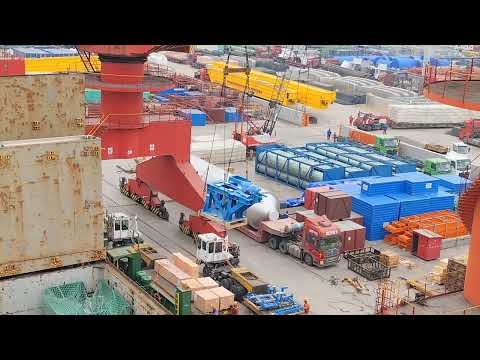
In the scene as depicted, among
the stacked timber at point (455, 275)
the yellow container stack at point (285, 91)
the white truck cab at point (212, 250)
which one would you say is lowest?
the white truck cab at point (212, 250)

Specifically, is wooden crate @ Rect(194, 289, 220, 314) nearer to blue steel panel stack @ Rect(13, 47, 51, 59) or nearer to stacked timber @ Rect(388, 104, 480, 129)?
stacked timber @ Rect(388, 104, 480, 129)

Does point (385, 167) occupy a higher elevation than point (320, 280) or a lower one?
higher

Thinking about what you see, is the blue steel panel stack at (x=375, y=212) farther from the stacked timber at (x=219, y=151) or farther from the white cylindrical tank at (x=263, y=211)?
the stacked timber at (x=219, y=151)

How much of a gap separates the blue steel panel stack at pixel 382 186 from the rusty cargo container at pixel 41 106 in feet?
46.1

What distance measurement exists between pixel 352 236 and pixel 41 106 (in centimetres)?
1286

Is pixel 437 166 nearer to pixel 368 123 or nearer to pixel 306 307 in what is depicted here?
pixel 368 123

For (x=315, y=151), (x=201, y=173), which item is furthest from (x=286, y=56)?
(x=201, y=173)

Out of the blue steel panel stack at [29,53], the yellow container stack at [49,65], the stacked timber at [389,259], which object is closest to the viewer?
the stacked timber at [389,259]

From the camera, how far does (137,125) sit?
1029 inches

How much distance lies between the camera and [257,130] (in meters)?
43.9

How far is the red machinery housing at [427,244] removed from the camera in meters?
25.1

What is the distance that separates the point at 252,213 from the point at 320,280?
4795 millimetres

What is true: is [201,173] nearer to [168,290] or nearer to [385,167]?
[385,167]

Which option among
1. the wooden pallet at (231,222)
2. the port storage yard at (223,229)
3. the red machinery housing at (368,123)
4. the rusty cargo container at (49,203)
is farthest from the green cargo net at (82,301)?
the red machinery housing at (368,123)
